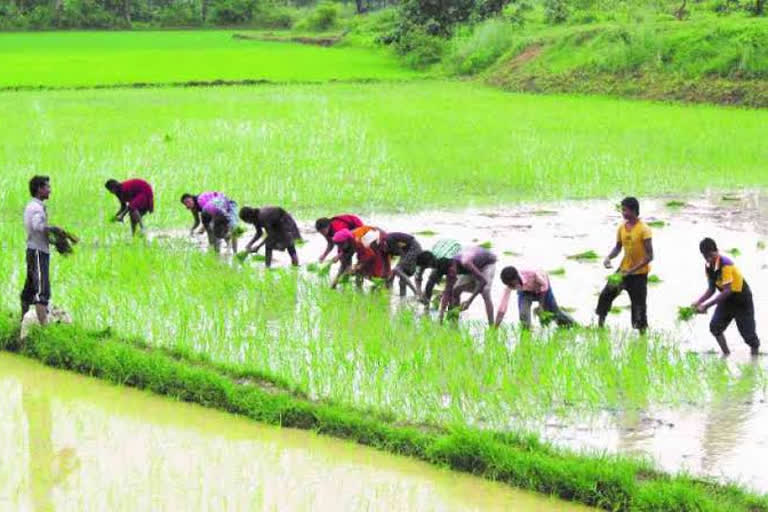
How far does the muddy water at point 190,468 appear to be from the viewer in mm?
6562

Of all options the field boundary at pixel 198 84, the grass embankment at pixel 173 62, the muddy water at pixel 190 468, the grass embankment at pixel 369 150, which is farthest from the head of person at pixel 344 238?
the grass embankment at pixel 173 62

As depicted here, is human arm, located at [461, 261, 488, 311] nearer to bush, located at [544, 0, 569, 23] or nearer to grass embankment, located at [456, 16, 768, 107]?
grass embankment, located at [456, 16, 768, 107]

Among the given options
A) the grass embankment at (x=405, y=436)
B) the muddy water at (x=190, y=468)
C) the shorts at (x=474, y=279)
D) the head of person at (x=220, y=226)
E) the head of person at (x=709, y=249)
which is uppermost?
the head of person at (x=709, y=249)

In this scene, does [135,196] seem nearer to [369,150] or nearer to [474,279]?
[474,279]

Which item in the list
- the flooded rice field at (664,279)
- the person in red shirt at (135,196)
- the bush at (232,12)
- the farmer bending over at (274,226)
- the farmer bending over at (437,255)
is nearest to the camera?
the flooded rice field at (664,279)

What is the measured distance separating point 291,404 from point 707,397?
2.81 m

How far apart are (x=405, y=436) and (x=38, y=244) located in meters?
3.60

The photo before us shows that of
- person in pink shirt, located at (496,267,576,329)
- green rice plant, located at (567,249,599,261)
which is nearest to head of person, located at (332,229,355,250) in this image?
person in pink shirt, located at (496,267,576,329)

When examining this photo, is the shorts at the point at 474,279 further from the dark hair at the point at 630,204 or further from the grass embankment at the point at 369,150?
the grass embankment at the point at 369,150

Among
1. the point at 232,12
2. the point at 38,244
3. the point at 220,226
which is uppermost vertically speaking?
the point at 232,12

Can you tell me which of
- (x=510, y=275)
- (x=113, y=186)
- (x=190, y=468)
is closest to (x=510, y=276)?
(x=510, y=275)

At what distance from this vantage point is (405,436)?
7289 millimetres

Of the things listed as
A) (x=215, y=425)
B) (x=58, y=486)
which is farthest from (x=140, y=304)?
(x=58, y=486)

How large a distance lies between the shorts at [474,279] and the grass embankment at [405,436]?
2.34 m
